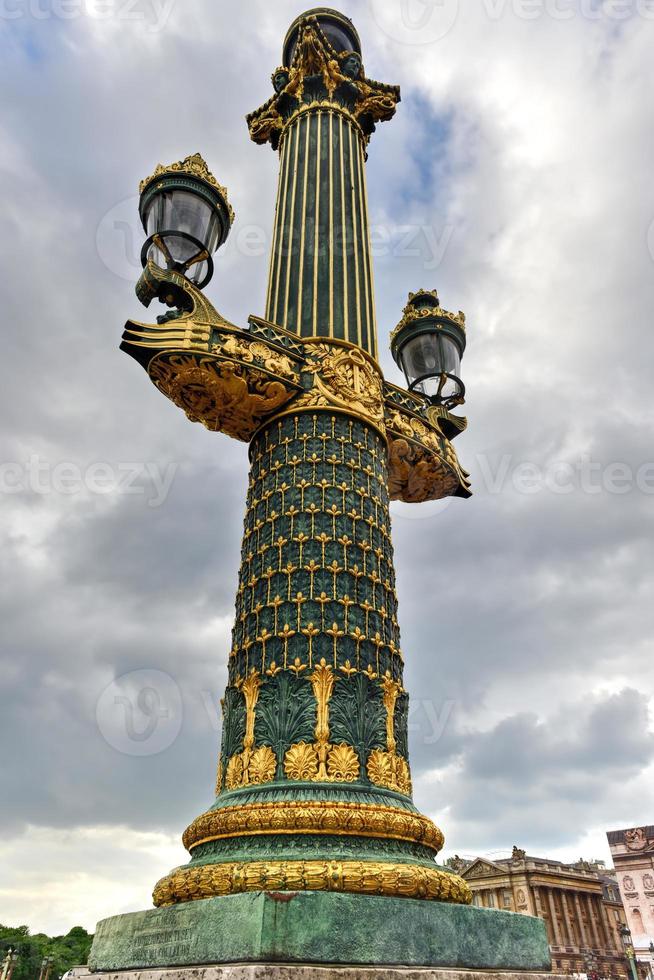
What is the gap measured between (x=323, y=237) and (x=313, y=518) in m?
5.34

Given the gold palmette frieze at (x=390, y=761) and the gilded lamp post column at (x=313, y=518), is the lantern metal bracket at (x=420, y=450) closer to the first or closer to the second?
the gilded lamp post column at (x=313, y=518)

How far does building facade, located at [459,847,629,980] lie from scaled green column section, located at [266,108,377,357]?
219 ft

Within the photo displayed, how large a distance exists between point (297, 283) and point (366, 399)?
100 inches

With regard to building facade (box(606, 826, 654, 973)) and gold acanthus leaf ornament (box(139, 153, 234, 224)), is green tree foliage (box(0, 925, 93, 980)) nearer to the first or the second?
building facade (box(606, 826, 654, 973))

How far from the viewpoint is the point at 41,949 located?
7194 cm

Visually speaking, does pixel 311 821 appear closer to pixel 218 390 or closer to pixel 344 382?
pixel 218 390

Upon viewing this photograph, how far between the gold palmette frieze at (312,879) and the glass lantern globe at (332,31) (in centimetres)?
1454

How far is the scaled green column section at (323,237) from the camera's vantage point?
10.9 metres

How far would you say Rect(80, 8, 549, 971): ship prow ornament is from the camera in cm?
602

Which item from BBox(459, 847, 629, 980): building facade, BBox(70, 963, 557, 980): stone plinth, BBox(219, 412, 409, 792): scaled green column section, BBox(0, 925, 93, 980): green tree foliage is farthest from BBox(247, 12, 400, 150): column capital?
BBox(0, 925, 93, 980): green tree foliage

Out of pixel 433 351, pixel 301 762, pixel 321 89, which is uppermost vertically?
pixel 321 89

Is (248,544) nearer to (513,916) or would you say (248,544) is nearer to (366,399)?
(366,399)

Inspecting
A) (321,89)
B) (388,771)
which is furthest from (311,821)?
(321,89)

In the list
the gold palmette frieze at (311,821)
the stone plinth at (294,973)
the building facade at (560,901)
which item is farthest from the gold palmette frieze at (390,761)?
the building facade at (560,901)
